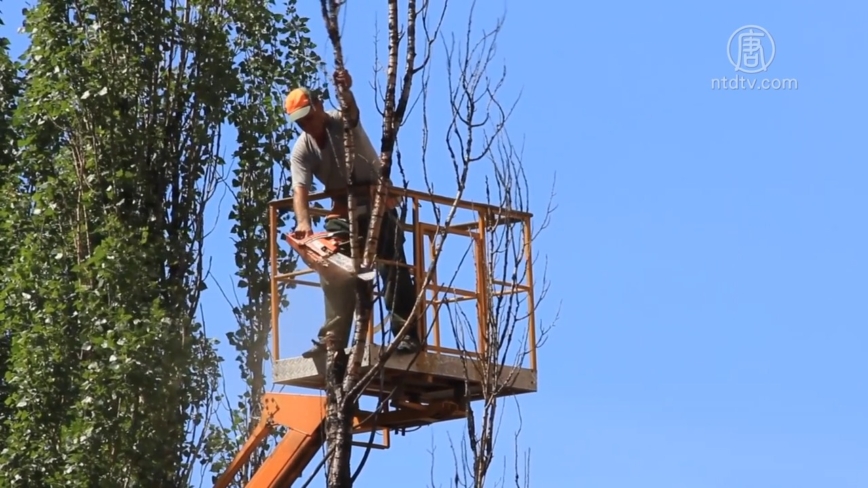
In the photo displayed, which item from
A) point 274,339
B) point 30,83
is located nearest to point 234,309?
point 30,83

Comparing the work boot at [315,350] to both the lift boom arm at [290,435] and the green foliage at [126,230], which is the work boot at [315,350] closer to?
the lift boom arm at [290,435]

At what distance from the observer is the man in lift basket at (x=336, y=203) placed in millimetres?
9234

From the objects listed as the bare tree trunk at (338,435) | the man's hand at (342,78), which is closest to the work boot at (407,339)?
the bare tree trunk at (338,435)

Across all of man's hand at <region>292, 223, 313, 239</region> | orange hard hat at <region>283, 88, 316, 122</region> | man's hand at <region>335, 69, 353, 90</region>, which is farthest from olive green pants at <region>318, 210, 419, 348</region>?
man's hand at <region>335, 69, 353, 90</region>

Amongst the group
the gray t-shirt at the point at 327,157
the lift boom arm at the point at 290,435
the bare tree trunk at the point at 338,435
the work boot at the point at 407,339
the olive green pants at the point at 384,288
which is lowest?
the bare tree trunk at the point at 338,435

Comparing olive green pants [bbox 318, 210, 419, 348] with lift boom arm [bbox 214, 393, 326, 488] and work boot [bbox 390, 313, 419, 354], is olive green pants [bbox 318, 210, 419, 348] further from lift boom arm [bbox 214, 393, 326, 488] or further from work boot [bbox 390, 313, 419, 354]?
lift boom arm [bbox 214, 393, 326, 488]

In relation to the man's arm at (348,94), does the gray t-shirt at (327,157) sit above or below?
above

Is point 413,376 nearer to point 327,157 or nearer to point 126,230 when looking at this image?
point 327,157

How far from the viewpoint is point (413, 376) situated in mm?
9734

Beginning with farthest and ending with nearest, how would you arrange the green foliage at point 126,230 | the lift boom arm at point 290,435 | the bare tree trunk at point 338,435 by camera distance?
1. the green foliage at point 126,230
2. the lift boom arm at point 290,435
3. the bare tree trunk at point 338,435

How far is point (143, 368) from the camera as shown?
12867 millimetres

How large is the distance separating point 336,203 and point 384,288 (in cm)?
57

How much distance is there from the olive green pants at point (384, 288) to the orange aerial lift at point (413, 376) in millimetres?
119

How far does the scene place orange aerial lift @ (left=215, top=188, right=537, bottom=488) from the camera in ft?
31.9
